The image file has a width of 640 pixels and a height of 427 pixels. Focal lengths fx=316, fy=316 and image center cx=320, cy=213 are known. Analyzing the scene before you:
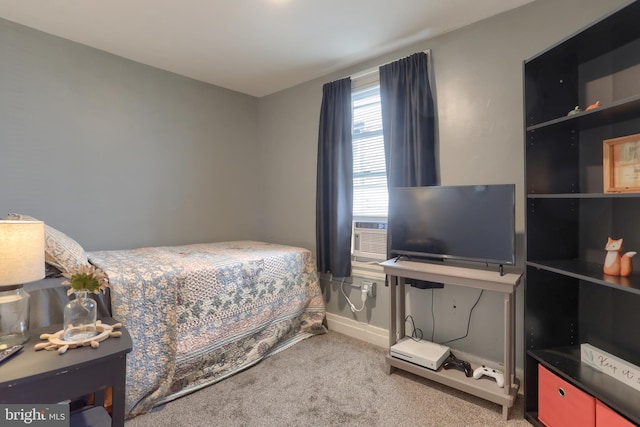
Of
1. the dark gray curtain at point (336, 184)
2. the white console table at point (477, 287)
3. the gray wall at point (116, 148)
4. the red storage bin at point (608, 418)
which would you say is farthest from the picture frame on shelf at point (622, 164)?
the gray wall at point (116, 148)

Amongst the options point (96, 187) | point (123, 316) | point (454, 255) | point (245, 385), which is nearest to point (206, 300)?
point (123, 316)

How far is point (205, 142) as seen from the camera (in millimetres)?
3215

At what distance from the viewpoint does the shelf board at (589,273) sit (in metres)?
1.27

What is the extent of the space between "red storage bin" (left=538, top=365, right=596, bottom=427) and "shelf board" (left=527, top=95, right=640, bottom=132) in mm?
1247

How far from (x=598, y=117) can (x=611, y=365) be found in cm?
117

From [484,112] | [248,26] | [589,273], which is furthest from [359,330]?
[248,26]

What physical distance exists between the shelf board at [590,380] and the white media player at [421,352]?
527mm

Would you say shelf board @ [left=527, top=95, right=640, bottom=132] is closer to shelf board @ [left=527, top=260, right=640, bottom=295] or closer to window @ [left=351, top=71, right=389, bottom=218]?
shelf board @ [left=527, top=260, right=640, bottom=295]

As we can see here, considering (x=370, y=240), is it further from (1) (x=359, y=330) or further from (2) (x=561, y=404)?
(2) (x=561, y=404)

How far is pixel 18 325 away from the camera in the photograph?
49.2 inches

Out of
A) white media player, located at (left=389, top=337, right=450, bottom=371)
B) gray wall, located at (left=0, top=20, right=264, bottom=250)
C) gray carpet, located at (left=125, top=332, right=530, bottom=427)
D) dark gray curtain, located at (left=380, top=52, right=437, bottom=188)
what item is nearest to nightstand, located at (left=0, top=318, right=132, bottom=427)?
gray carpet, located at (left=125, top=332, right=530, bottom=427)

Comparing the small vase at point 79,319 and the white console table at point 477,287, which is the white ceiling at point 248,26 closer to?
the white console table at point 477,287

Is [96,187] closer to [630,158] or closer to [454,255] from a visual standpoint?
[454,255]

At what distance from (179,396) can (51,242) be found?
112 cm
